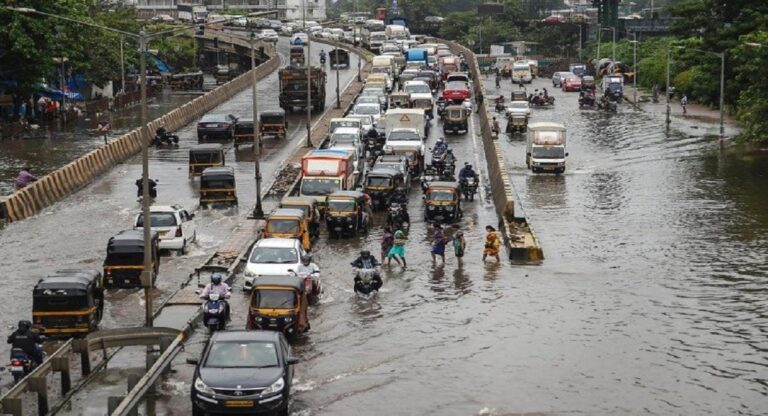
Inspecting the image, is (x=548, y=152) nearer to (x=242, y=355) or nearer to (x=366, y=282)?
(x=366, y=282)

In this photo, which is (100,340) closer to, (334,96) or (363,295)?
(363,295)

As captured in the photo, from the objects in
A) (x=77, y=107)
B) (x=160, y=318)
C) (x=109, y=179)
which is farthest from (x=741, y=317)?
(x=77, y=107)

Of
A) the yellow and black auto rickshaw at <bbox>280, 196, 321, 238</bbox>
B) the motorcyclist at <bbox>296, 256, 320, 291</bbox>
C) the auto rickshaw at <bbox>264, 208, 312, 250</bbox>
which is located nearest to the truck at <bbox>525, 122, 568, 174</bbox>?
Result: the yellow and black auto rickshaw at <bbox>280, 196, 321, 238</bbox>

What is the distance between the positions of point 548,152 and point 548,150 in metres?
0.10

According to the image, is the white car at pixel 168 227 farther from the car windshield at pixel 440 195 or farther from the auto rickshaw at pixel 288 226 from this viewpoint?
the car windshield at pixel 440 195

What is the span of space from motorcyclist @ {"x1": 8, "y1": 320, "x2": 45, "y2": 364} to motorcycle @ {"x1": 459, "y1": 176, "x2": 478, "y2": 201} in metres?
28.4

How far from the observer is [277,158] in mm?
64000

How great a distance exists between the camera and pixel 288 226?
137 feet

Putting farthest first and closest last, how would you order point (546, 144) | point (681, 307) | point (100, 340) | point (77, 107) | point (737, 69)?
1. point (77, 107)
2. point (737, 69)
3. point (546, 144)
4. point (681, 307)
5. point (100, 340)

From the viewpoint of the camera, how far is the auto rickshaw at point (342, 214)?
45.3m

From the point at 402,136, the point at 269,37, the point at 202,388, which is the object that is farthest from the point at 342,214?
the point at 269,37

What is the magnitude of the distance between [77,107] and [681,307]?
199 feet

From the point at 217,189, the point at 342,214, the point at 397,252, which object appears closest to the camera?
the point at 397,252

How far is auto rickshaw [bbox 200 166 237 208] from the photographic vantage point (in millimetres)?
51312
